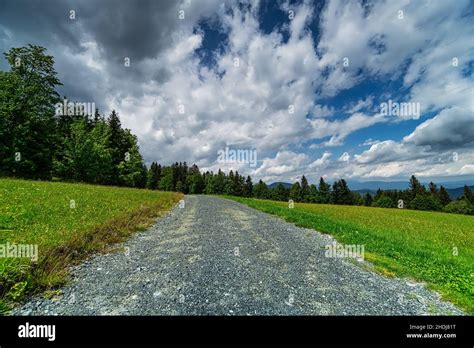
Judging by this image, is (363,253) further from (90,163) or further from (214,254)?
(90,163)

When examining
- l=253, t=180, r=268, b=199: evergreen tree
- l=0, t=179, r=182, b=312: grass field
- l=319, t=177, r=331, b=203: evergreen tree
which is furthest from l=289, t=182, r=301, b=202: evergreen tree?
l=0, t=179, r=182, b=312: grass field

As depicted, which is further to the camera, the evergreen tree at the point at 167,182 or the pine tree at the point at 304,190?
the pine tree at the point at 304,190

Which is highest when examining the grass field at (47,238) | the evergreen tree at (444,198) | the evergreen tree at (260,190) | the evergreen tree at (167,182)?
the evergreen tree at (167,182)

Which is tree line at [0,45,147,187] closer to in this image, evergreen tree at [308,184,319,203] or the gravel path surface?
the gravel path surface

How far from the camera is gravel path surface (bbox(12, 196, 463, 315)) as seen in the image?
4.27 metres

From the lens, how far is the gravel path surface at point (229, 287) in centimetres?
427

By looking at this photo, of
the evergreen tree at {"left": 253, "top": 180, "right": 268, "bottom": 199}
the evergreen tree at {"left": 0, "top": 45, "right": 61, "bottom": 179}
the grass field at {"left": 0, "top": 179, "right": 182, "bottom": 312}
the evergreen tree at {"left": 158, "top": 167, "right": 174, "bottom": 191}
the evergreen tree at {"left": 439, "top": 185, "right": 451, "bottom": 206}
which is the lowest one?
the evergreen tree at {"left": 439, "top": 185, "right": 451, "bottom": 206}

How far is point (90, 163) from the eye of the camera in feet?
139

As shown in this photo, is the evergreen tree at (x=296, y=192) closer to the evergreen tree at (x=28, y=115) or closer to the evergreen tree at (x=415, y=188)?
the evergreen tree at (x=415, y=188)

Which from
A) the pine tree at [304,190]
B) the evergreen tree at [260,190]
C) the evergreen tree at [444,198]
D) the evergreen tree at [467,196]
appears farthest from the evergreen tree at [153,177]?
the evergreen tree at [467,196]

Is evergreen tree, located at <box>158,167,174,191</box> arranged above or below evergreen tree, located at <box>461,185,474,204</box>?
above

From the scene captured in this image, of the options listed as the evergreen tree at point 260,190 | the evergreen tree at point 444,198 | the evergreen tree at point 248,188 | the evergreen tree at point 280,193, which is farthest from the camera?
the evergreen tree at point 260,190
